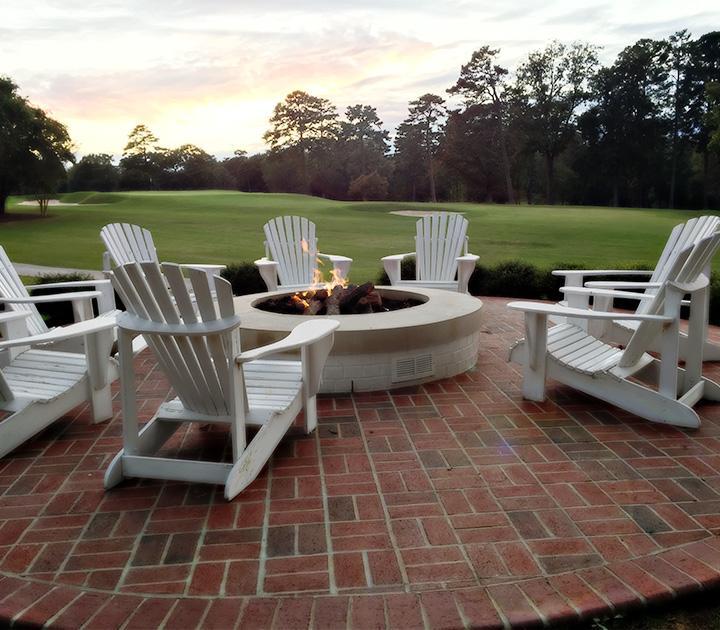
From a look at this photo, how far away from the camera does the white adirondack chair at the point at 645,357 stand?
122 inches

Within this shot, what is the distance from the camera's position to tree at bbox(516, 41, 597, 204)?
32594mm

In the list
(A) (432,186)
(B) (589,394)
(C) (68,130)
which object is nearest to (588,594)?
(B) (589,394)

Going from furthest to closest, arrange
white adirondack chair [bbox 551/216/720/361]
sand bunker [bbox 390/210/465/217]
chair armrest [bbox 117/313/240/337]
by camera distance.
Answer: sand bunker [bbox 390/210/465/217]
white adirondack chair [bbox 551/216/720/361]
chair armrest [bbox 117/313/240/337]

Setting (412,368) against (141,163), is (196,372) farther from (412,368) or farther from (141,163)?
(141,163)

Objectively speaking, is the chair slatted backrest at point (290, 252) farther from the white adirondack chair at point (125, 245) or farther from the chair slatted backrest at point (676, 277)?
the chair slatted backrest at point (676, 277)

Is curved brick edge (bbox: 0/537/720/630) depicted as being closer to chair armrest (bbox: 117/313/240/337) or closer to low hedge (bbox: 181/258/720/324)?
chair armrest (bbox: 117/313/240/337)

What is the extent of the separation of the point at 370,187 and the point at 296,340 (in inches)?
1237

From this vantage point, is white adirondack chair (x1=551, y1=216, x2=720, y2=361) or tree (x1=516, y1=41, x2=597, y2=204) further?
tree (x1=516, y1=41, x2=597, y2=204)

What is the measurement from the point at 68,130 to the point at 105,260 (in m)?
21.7

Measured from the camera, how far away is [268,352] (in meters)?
2.40

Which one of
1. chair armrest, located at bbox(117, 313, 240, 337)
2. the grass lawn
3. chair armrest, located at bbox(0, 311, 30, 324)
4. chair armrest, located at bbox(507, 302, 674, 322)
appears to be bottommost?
the grass lawn

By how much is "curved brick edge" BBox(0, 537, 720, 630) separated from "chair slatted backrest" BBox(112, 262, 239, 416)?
2.80 feet

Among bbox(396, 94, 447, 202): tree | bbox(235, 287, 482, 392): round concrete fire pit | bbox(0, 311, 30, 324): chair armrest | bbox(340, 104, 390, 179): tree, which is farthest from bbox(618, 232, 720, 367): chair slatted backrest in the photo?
bbox(340, 104, 390, 179): tree

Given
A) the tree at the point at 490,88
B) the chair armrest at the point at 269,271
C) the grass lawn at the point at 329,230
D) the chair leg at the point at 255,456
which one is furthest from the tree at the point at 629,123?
the chair leg at the point at 255,456
